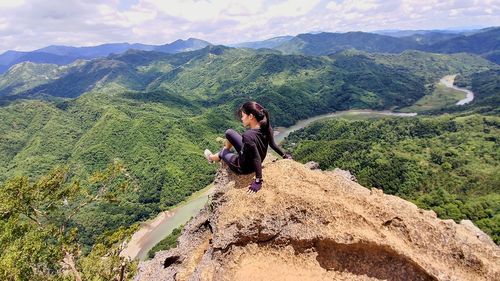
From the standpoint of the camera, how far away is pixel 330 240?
1393 cm

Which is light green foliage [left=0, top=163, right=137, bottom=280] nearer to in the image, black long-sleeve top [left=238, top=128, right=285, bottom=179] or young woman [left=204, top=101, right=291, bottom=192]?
young woman [left=204, top=101, right=291, bottom=192]

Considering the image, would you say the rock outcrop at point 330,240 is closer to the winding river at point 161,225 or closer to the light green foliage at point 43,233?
the light green foliage at point 43,233

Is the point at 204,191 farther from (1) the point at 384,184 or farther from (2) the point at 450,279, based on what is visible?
(2) the point at 450,279

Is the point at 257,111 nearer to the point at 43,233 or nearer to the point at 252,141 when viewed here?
the point at 252,141

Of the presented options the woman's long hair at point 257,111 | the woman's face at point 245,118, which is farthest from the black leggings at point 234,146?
the woman's long hair at point 257,111

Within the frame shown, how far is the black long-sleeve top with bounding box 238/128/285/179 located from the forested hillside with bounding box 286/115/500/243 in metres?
74.8

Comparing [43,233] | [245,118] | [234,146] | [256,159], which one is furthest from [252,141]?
[43,233]

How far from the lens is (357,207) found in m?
14.8

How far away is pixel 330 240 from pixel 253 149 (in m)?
4.41

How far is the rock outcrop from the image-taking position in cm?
1346

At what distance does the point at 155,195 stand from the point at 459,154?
117 metres

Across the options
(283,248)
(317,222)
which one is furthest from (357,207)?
(283,248)

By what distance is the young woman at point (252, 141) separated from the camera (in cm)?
1523

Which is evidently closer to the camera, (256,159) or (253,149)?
(253,149)
